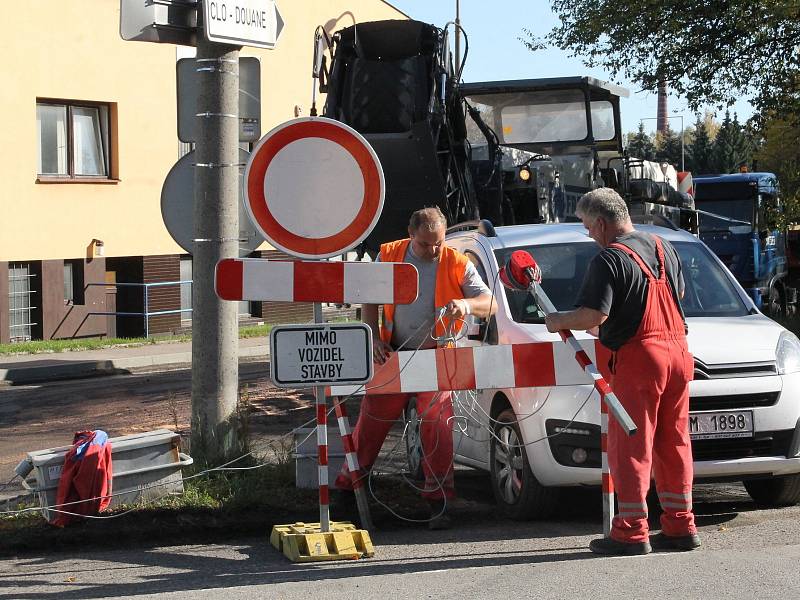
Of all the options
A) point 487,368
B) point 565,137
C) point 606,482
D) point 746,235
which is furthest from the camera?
point 746,235

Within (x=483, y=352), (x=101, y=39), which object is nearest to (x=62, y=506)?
(x=483, y=352)

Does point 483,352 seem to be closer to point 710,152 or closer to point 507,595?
point 507,595

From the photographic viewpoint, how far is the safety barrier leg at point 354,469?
736 cm

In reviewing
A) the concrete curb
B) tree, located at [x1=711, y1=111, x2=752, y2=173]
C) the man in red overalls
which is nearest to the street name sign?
the man in red overalls

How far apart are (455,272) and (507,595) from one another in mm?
2631

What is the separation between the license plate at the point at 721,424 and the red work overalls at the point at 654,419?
48 cm

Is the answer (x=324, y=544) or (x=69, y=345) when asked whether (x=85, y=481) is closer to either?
(x=324, y=544)

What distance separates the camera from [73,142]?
2481 cm

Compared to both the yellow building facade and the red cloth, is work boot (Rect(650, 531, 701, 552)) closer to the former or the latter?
the red cloth

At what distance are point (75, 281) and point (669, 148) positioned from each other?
75.9 metres

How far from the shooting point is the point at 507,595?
5898 millimetres

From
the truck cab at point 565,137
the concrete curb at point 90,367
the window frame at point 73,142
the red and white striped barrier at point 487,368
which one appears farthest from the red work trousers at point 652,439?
the window frame at point 73,142

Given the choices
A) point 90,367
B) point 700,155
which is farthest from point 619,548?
point 700,155

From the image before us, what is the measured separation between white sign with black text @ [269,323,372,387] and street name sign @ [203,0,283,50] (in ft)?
6.96
